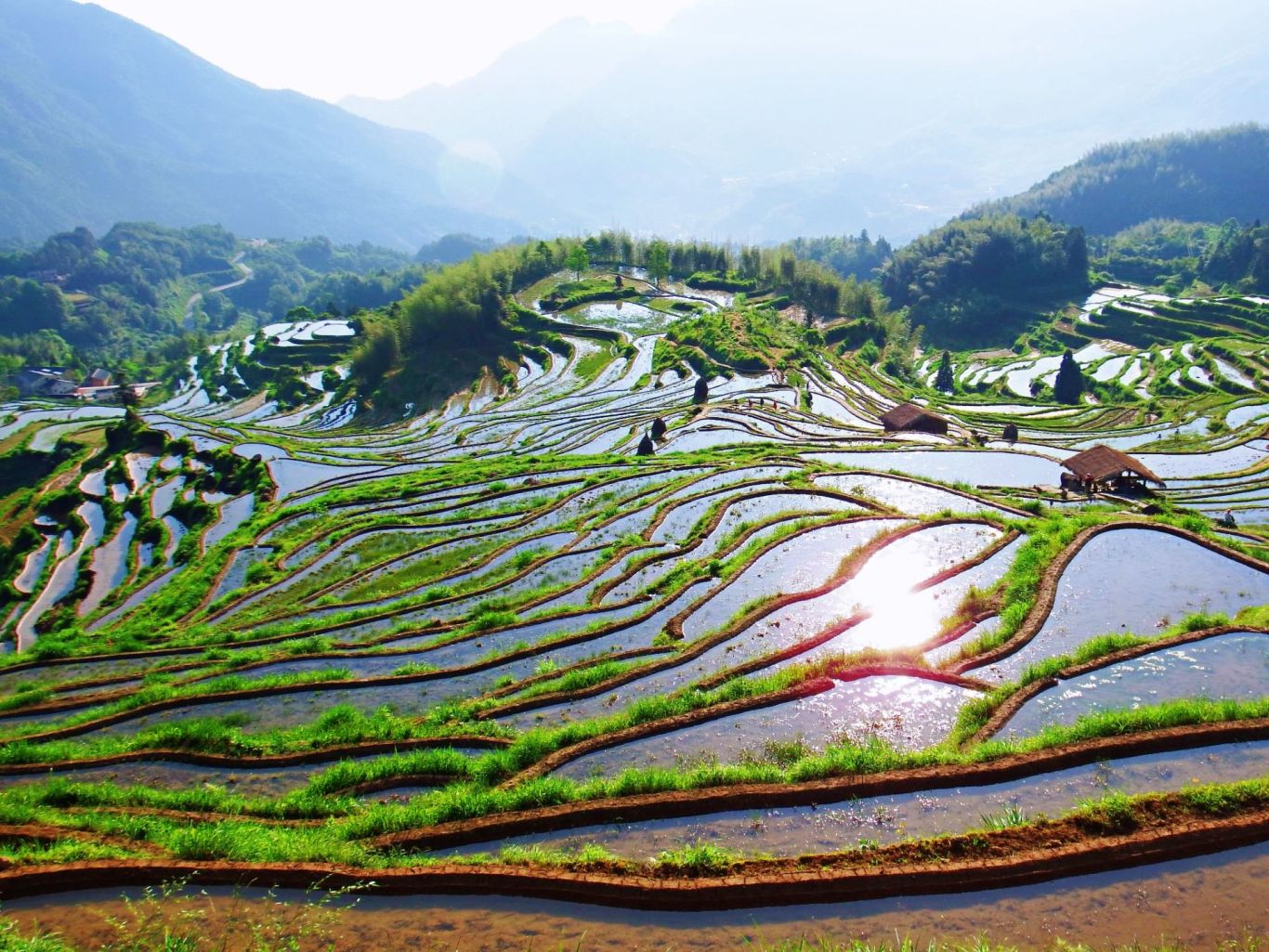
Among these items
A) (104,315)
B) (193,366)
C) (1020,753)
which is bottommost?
(1020,753)

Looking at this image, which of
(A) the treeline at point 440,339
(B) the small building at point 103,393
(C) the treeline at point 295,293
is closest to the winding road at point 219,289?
(C) the treeline at point 295,293

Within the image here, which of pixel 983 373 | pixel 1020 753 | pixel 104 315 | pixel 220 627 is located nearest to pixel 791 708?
pixel 1020 753

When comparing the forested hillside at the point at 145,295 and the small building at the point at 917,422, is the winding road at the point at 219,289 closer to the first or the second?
the forested hillside at the point at 145,295

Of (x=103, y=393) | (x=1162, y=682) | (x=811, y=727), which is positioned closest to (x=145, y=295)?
(x=103, y=393)

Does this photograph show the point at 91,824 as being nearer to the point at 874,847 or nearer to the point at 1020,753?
the point at 874,847

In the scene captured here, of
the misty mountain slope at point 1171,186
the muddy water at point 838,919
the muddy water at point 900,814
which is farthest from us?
the misty mountain slope at point 1171,186

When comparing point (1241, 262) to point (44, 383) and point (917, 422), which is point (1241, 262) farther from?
point (44, 383)

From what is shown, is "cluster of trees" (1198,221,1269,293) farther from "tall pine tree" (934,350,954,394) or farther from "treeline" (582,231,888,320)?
"tall pine tree" (934,350,954,394)
